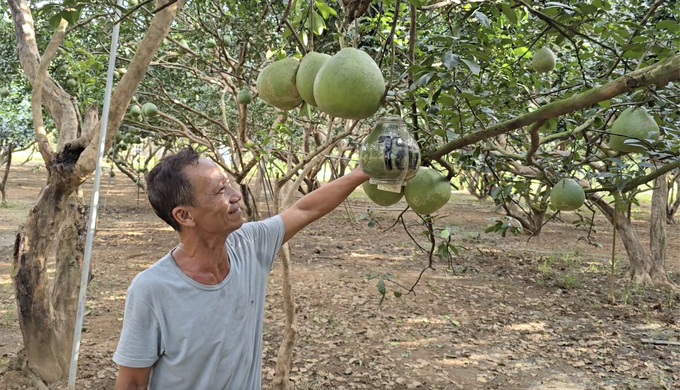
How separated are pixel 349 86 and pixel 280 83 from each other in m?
0.28

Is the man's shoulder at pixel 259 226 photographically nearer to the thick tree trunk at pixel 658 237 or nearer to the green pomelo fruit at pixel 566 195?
the green pomelo fruit at pixel 566 195

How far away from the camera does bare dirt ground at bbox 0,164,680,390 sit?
3.97m

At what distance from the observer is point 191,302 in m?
1.50

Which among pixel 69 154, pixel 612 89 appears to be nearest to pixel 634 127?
pixel 612 89

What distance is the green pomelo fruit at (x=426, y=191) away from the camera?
1.43 m

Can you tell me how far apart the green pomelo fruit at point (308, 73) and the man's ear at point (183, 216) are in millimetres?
505

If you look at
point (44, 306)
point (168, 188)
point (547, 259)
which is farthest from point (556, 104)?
point (547, 259)

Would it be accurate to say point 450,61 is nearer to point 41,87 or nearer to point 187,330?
point 187,330

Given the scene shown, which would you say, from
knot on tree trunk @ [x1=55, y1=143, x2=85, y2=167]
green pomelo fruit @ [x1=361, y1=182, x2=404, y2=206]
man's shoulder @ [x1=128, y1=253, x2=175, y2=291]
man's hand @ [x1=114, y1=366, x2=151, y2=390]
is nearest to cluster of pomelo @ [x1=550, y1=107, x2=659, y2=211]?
green pomelo fruit @ [x1=361, y1=182, x2=404, y2=206]

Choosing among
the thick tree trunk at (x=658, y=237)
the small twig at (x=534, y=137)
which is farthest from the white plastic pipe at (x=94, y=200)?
the thick tree trunk at (x=658, y=237)

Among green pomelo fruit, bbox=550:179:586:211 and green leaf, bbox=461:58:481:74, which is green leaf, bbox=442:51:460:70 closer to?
green leaf, bbox=461:58:481:74

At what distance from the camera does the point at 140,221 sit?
10.8m

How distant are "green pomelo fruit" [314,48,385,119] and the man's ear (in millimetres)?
590

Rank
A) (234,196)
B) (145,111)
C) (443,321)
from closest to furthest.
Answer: (234,196) < (145,111) < (443,321)
